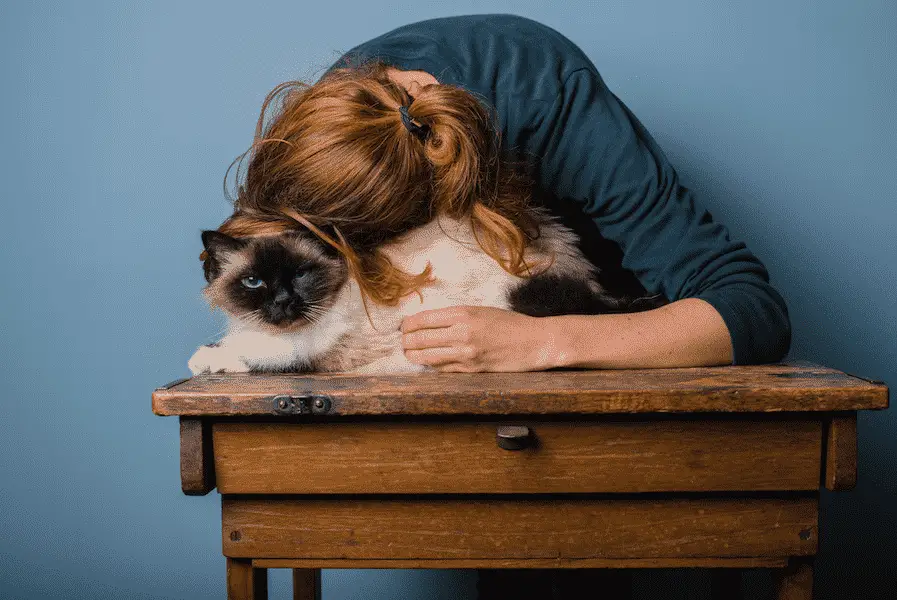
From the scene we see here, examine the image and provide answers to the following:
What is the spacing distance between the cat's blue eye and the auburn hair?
0.21ft

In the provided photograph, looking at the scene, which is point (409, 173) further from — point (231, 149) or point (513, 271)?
point (231, 149)

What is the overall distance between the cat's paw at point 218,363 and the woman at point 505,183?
20 cm

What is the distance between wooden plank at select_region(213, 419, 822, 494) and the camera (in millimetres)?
798

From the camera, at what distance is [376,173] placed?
921 mm

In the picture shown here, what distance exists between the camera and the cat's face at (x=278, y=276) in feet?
3.22

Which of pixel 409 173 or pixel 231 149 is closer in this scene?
pixel 409 173

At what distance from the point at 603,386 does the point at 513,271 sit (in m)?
0.26

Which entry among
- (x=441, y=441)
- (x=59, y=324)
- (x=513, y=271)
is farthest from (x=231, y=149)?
(x=441, y=441)

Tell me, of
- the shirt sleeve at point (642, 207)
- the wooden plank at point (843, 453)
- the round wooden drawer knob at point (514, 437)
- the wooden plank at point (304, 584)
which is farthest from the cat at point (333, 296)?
Answer: the wooden plank at point (304, 584)

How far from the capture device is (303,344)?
1.01 m

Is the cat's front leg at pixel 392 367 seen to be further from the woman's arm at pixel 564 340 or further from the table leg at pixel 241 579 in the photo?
the table leg at pixel 241 579

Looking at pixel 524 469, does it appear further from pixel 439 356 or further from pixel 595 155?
pixel 595 155

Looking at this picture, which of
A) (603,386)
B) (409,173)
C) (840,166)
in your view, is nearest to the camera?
(603,386)

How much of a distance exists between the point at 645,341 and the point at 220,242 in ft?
1.82
